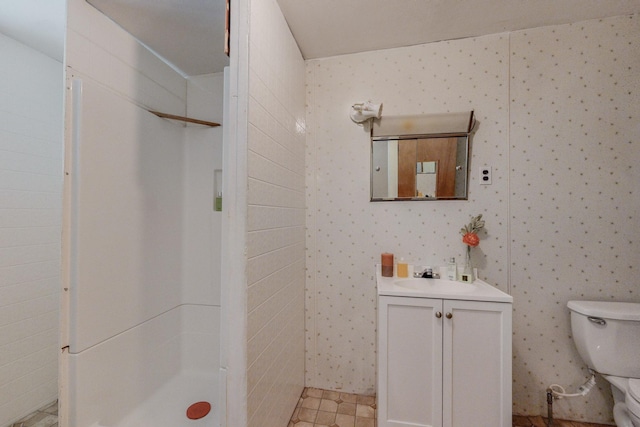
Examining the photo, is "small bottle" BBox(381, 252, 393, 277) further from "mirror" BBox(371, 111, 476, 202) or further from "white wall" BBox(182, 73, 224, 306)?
"white wall" BBox(182, 73, 224, 306)

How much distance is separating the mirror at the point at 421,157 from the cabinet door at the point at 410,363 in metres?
0.75

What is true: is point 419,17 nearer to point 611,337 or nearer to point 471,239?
point 471,239

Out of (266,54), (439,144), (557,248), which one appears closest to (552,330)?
(557,248)

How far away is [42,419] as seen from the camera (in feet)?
5.34

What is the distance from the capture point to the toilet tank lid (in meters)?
1.41

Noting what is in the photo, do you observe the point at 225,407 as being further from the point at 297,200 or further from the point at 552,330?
the point at 552,330

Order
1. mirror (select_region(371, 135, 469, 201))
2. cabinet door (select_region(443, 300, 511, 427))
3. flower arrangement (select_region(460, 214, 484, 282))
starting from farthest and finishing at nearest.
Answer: mirror (select_region(371, 135, 469, 201)) < flower arrangement (select_region(460, 214, 484, 282)) < cabinet door (select_region(443, 300, 511, 427))

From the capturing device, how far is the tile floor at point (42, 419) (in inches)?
62.5

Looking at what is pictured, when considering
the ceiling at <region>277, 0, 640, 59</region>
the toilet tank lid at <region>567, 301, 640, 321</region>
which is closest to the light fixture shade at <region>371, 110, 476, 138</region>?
the ceiling at <region>277, 0, 640, 59</region>

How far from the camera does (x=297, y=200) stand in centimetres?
180

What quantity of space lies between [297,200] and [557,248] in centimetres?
162

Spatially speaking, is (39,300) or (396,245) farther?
(396,245)

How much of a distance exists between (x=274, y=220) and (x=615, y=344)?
1885mm

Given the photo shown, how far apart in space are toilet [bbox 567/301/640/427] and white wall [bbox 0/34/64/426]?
3167 mm
